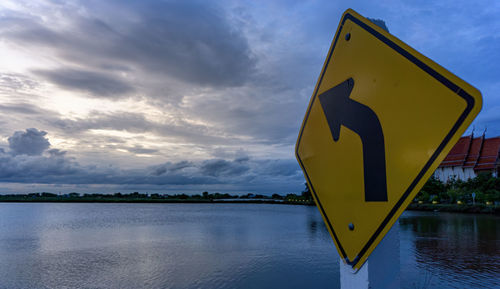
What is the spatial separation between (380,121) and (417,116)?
0.46 ft

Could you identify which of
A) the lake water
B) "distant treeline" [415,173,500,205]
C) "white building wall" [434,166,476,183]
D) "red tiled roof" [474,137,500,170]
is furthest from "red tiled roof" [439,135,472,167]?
the lake water

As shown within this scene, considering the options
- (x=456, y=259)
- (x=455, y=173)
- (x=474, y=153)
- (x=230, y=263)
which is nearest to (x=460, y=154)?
(x=474, y=153)

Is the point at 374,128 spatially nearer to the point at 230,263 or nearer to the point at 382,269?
the point at 382,269

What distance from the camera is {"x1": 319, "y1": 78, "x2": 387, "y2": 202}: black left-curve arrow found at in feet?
3.70

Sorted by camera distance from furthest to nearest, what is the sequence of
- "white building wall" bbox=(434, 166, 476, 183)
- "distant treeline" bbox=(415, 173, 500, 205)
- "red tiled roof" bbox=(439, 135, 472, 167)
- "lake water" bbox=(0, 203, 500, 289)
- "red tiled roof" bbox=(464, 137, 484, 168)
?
"red tiled roof" bbox=(439, 135, 472, 167), "white building wall" bbox=(434, 166, 476, 183), "red tiled roof" bbox=(464, 137, 484, 168), "distant treeline" bbox=(415, 173, 500, 205), "lake water" bbox=(0, 203, 500, 289)

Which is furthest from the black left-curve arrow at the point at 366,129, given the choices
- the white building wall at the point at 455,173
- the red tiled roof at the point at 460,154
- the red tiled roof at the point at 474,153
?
the red tiled roof at the point at 460,154

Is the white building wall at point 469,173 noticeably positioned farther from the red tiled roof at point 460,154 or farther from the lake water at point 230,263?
the lake water at point 230,263

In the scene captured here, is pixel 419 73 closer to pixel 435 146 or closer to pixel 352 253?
pixel 435 146

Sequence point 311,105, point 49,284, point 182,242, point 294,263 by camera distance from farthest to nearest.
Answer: point 182,242 < point 294,263 < point 49,284 < point 311,105

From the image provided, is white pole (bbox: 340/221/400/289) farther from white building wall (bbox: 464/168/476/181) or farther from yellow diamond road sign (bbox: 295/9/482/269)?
white building wall (bbox: 464/168/476/181)

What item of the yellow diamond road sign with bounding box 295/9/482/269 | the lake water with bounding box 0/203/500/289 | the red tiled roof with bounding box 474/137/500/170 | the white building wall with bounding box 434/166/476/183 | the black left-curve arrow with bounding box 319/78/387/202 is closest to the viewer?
the yellow diamond road sign with bounding box 295/9/482/269

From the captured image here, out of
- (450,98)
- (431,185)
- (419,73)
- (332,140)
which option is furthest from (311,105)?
(431,185)

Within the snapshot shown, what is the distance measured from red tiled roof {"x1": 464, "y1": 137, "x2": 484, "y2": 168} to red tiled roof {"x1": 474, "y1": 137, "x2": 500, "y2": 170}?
0.89 meters

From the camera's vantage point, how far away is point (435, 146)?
96 centimetres
